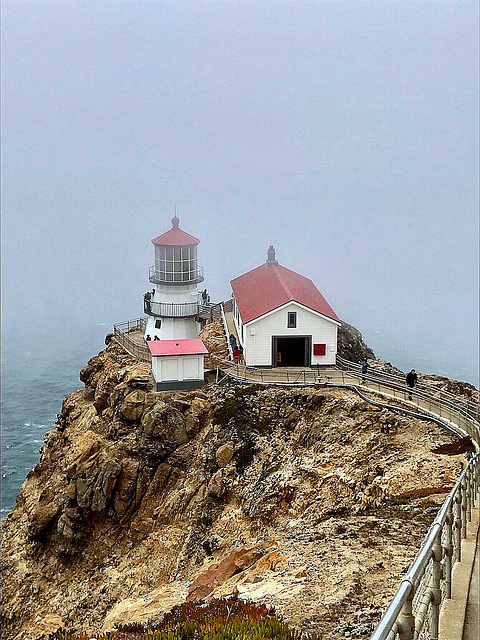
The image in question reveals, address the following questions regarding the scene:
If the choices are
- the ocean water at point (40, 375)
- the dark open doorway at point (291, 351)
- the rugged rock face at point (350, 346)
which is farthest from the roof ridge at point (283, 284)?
the ocean water at point (40, 375)

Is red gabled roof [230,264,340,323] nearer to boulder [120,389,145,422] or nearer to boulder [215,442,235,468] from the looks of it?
boulder [120,389,145,422]

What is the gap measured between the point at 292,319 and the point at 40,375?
214 feet

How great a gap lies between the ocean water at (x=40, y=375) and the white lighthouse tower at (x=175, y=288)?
1688 centimetres

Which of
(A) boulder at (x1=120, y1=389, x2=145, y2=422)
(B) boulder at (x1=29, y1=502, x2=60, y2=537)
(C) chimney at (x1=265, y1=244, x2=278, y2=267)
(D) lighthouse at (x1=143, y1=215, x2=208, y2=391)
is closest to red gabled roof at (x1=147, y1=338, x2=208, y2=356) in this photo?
(A) boulder at (x1=120, y1=389, x2=145, y2=422)

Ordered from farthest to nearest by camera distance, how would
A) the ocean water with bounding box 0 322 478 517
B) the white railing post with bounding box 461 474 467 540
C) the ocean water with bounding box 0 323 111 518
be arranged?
the ocean water with bounding box 0 322 478 517 → the ocean water with bounding box 0 323 111 518 → the white railing post with bounding box 461 474 467 540

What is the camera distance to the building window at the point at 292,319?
26578 millimetres

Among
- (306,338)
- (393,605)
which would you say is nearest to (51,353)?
(306,338)

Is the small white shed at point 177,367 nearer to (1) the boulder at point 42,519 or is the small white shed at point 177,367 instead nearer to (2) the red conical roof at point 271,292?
(2) the red conical roof at point 271,292

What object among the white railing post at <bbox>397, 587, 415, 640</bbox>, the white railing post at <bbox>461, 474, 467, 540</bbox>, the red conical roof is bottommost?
the white railing post at <bbox>461, 474, 467, 540</bbox>

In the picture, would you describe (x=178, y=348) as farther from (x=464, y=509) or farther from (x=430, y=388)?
(x=464, y=509)

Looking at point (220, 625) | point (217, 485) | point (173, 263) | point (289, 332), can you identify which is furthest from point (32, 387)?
point (220, 625)

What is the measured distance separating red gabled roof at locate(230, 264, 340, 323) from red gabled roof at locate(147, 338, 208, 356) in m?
2.37

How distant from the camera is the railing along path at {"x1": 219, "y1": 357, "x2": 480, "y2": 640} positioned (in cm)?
414

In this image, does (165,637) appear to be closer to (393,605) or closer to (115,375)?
(393,605)
